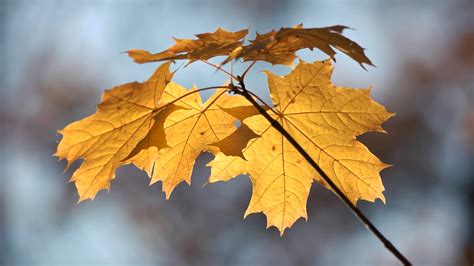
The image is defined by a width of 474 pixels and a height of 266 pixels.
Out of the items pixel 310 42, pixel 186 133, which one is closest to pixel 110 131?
pixel 186 133

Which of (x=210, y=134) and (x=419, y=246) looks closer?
(x=210, y=134)

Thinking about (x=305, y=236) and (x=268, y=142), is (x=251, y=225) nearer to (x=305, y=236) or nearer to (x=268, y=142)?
(x=305, y=236)

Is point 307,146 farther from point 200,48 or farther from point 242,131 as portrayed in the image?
point 200,48

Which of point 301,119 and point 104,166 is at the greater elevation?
point 104,166

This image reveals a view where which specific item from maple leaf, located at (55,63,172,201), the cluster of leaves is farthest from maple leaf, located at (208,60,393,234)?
maple leaf, located at (55,63,172,201)

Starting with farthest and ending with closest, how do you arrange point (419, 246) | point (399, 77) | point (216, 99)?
point (399, 77) → point (419, 246) → point (216, 99)

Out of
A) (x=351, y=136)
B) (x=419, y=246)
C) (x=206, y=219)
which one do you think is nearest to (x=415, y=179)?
(x=419, y=246)

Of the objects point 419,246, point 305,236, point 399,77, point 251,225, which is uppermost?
point 399,77
